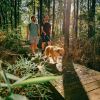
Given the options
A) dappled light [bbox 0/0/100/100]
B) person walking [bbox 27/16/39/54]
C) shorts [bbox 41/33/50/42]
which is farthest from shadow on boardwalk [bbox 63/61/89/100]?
shorts [bbox 41/33/50/42]

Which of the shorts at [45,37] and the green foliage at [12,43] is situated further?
the shorts at [45,37]

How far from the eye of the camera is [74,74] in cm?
596

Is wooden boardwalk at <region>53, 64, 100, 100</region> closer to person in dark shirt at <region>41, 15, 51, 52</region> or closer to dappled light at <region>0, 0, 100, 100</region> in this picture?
dappled light at <region>0, 0, 100, 100</region>

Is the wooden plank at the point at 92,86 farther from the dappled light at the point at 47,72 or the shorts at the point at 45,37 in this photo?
the shorts at the point at 45,37

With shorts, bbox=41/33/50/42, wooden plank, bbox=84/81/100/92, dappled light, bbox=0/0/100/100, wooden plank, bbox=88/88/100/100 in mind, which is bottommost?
wooden plank, bbox=88/88/100/100

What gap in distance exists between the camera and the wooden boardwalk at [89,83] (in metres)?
4.39

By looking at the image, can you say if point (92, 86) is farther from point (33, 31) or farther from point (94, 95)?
point (33, 31)

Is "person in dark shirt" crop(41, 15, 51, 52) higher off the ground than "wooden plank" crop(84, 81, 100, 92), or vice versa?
"person in dark shirt" crop(41, 15, 51, 52)

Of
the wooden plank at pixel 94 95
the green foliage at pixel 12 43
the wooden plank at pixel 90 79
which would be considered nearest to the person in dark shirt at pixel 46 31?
the green foliage at pixel 12 43

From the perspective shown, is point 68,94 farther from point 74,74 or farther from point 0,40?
point 0,40

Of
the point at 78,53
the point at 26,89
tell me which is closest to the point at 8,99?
the point at 26,89

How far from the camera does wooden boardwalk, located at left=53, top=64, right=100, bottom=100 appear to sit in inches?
173

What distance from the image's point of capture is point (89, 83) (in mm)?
5117

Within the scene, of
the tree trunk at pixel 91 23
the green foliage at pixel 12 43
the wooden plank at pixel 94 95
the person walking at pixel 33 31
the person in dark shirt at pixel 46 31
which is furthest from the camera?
the tree trunk at pixel 91 23
